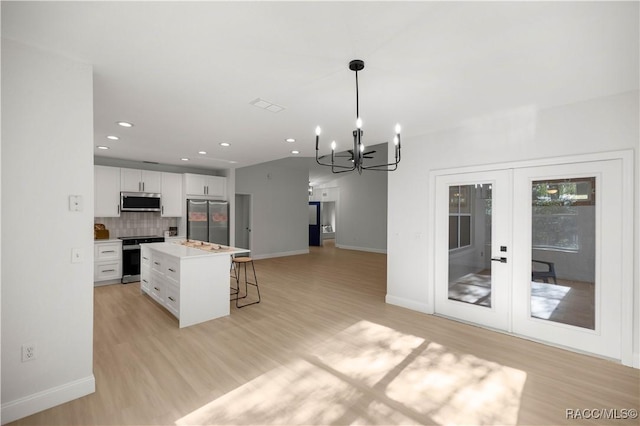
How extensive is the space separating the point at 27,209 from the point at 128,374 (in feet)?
5.23

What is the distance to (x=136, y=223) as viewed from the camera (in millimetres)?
6473

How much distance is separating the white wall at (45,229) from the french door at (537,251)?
3989mm

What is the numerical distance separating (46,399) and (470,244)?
4466mm

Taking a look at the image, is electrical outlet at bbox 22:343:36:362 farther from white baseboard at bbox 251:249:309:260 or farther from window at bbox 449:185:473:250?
white baseboard at bbox 251:249:309:260

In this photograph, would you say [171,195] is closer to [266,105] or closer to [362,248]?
[266,105]

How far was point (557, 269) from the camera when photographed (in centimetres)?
312

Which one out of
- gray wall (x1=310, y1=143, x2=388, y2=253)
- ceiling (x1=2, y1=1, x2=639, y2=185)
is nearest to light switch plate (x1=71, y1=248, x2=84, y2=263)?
ceiling (x1=2, y1=1, x2=639, y2=185)

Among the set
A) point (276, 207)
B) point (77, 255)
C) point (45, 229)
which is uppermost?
point (276, 207)

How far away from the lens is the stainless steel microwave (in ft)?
19.6

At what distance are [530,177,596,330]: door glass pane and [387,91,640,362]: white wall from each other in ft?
Answer: 1.06

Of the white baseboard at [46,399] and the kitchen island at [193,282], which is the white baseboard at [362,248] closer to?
the kitchen island at [193,282]

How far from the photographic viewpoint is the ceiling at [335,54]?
1662mm

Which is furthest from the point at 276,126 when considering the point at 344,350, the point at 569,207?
the point at 569,207

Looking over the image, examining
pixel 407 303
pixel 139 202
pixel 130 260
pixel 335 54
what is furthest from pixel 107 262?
pixel 335 54
